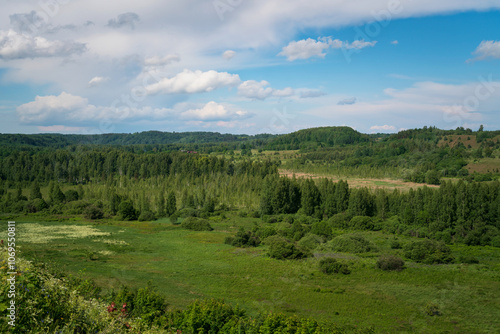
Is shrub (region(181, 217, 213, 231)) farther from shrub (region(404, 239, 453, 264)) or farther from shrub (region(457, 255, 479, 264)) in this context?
shrub (region(457, 255, 479, 264))

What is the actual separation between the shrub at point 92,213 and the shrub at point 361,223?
55.7 meters

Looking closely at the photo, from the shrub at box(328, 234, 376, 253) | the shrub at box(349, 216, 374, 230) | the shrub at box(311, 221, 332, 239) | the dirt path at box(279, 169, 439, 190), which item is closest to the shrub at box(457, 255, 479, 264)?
the shrub at box(328, 234, 376, 253)

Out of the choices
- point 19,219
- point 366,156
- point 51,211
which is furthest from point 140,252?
point 366,156

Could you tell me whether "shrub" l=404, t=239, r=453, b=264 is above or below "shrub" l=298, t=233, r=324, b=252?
above

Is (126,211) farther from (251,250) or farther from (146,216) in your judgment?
(251,250)

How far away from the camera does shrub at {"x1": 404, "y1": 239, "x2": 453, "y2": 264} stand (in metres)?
45.8

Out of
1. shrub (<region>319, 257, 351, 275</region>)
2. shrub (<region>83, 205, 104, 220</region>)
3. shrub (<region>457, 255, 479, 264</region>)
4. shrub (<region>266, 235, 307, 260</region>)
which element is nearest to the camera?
shrub (<region>319, 257, 351, 275</region>)

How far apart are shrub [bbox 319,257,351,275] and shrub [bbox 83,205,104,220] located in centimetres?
5563

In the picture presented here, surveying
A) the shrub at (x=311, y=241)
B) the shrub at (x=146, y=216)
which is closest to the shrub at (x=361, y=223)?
the shrub at (x=311, y=241)

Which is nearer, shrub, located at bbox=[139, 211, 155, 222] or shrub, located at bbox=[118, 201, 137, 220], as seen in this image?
shrub, located at bbox=[139, 211, 155, 222]

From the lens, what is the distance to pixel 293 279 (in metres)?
38.0

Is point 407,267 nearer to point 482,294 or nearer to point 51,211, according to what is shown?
point 482,294

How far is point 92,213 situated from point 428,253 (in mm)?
66618

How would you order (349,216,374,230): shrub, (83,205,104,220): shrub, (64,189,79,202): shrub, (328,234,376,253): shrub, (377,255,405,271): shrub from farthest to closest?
(64,189,79,202): shrub
(83,205,104,220): shrub
(349,216,374,230): shrub
(328,234,376,253): shrub
(377,255,405,271): shrub
